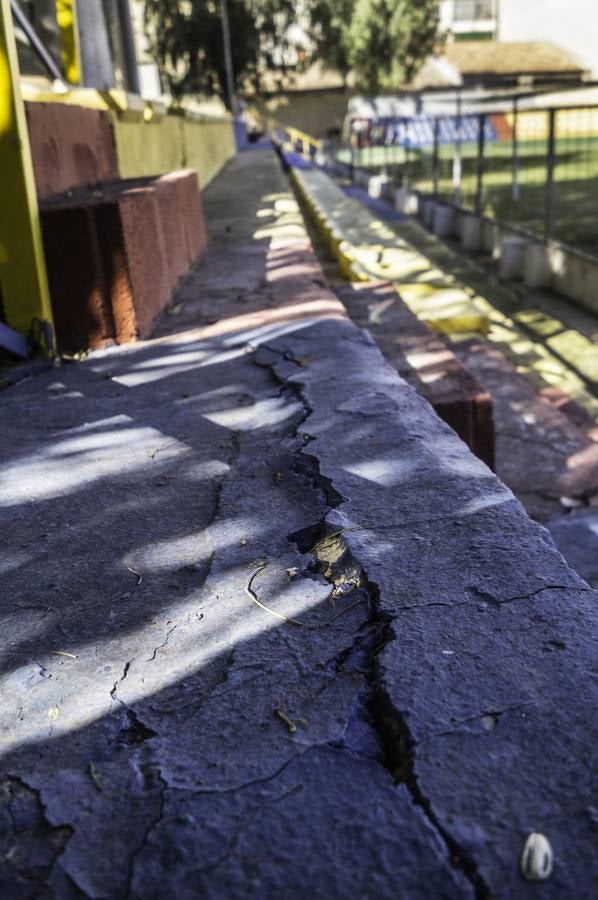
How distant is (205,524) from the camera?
1.98 m

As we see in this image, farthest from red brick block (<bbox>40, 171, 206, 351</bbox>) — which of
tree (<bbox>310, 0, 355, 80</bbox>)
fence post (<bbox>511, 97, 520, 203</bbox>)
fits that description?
tree (<bbox>310, 0, 355, 80</bbox>)

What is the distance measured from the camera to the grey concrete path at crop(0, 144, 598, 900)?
1102 millimetres

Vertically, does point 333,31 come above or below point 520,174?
above

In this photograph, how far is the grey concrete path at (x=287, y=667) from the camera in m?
1.10

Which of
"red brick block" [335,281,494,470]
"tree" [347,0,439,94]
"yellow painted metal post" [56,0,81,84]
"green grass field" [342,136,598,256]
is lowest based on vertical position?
"green grass field" [342,136,598,256]

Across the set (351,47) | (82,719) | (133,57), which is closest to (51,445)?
(82,719)

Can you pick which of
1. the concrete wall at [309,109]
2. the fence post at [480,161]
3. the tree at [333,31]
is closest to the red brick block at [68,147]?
the fence post at [480,161]

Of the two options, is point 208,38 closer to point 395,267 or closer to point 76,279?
point 395,267

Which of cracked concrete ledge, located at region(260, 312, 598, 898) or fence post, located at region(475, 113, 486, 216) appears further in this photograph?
fence post, located at region(475, 113, 486, 216)

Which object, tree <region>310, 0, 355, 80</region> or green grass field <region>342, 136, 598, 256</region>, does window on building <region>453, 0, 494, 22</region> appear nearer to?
tree <region>310, 0, 355, 80</region>

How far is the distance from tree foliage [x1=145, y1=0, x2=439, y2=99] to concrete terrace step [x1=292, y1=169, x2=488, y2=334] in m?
34.0

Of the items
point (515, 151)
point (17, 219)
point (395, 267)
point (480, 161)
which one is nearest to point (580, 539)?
point (17, 219)

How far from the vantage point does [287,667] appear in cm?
145

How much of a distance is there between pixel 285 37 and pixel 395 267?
42679 millimetres
